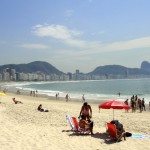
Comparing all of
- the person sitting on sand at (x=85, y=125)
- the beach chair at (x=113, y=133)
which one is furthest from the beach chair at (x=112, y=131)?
the person sitting on sand at (x=85, y=125)

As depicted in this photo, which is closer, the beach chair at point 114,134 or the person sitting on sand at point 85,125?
the beach chair at point 114,134

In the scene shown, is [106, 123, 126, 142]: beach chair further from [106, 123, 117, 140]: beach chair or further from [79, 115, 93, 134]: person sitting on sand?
[79, 115, 93, 134]: person sitting on sand

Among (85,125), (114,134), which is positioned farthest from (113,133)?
(85,125)

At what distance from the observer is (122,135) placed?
37.8 ft

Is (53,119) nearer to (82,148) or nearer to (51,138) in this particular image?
(51,138)

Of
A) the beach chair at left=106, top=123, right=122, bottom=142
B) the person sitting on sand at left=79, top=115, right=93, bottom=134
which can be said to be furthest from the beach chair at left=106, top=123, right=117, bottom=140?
the person sitting on sand at left=79, top=115, right=93, bottom=134

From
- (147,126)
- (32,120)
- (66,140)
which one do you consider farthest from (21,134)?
(147,126)

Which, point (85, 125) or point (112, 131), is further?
point (85, 125)

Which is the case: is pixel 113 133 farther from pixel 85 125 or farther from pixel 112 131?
pixel 85 125

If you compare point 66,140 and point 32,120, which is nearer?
point 66,140

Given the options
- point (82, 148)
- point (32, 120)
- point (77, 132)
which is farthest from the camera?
point (32, 120)

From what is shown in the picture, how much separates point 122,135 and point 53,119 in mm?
6344

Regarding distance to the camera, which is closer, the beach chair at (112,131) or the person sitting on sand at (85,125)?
the beach chair at (112,131)

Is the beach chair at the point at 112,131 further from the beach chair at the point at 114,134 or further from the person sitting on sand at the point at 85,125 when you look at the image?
the person sitting on sand at the point at 85,125
